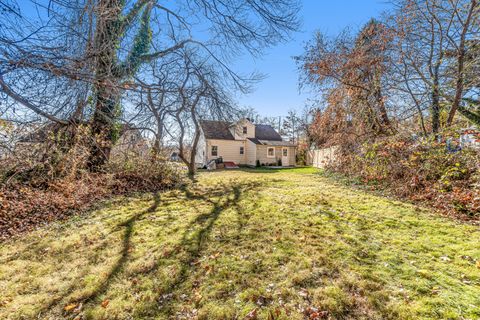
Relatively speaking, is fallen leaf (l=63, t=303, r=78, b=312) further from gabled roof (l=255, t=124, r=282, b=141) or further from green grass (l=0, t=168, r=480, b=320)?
gabled roof (l=255, t=124, r=282, b=141)

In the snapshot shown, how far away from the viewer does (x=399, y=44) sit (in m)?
7.28

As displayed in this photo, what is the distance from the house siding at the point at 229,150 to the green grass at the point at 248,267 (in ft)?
54.8

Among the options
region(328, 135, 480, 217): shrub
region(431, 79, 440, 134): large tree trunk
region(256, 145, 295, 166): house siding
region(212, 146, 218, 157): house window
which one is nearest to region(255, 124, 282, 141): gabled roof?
region(256, 145, 295, 166): house siding

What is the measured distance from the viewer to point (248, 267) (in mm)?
2863

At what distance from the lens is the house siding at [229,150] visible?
21528mm

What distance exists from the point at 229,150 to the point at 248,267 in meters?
19.7

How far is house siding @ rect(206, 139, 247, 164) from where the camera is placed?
848 inches

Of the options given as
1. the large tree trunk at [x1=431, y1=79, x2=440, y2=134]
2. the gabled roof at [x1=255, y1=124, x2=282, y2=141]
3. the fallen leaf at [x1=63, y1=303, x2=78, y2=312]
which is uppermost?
the gabled roof at [x1=255, y1=124, x2=282, y2=141]

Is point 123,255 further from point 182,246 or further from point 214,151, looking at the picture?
point 214,151

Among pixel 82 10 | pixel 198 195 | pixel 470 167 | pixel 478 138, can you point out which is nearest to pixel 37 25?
pixel 82 10

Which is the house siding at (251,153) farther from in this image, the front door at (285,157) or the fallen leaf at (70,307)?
the fallen leaf at (70,307)

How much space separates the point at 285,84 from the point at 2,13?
1014 cm

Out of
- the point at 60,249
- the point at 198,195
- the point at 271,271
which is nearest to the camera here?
the point at 271,271

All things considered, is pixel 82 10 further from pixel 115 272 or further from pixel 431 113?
pixel 431 113
